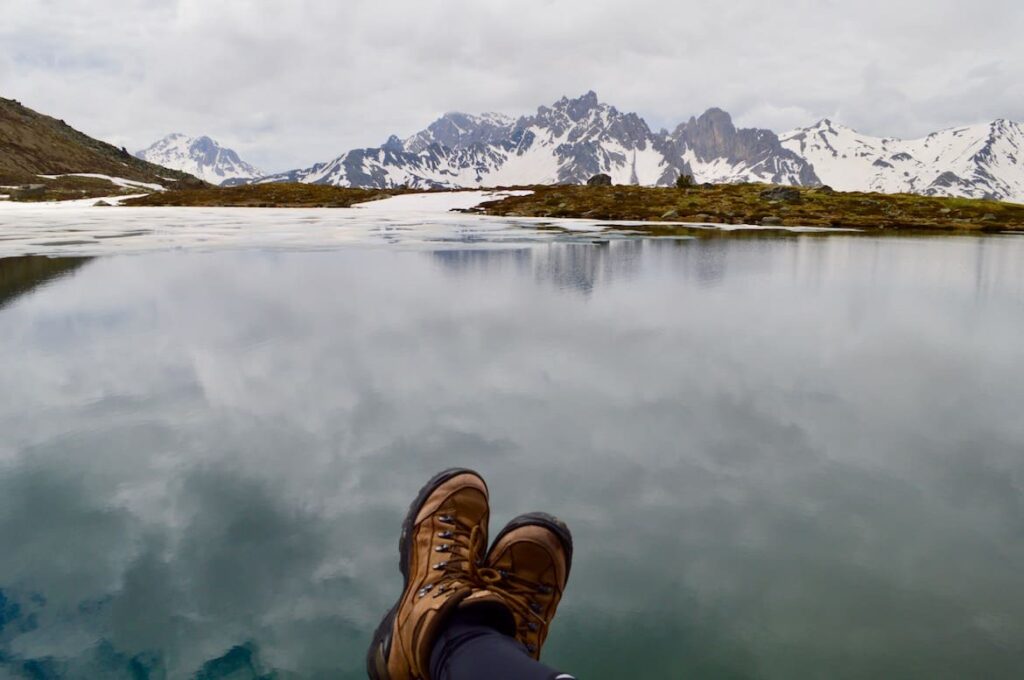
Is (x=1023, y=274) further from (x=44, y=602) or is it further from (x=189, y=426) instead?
(x=44, y=602)

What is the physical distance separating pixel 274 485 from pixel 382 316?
6.19 metres

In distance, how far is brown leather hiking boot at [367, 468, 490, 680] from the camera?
3.31 metres

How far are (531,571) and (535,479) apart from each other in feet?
4.46

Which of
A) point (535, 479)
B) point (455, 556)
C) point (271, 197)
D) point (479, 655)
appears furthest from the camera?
point (271, 197)

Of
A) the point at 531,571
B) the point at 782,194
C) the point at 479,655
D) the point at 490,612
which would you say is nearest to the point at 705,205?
the point at 782,194

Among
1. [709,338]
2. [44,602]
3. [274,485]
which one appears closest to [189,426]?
[274,485]

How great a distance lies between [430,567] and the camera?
3879 millimetres

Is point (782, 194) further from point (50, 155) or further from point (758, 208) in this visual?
point (50, 155)

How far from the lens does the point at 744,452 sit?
19.2ft

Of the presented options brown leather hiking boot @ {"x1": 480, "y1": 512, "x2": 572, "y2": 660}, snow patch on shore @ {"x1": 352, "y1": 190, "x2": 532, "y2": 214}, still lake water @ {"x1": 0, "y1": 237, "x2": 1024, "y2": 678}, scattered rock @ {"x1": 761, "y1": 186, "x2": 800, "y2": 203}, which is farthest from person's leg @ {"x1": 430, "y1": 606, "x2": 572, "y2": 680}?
scattered rock @ {"x1": 761, "y1": 186, "x2": 800, "y2": 203}

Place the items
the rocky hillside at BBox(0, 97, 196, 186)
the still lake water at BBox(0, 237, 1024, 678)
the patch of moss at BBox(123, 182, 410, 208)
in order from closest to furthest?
the still lake water at BBox(0, 237, 1024, 678), the patch of moss at BBox(123, 182, 410, 208), the rocky hillside at BBox(0, 97, 196, 186)

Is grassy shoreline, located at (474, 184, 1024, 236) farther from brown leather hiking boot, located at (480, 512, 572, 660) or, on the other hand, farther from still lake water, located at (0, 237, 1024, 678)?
brown leather hiking boot, located at (480, 512, 572, 660)

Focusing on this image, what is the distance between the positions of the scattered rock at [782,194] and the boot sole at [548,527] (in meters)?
60.6

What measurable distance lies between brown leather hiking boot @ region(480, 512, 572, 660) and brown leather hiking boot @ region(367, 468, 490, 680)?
18cm
